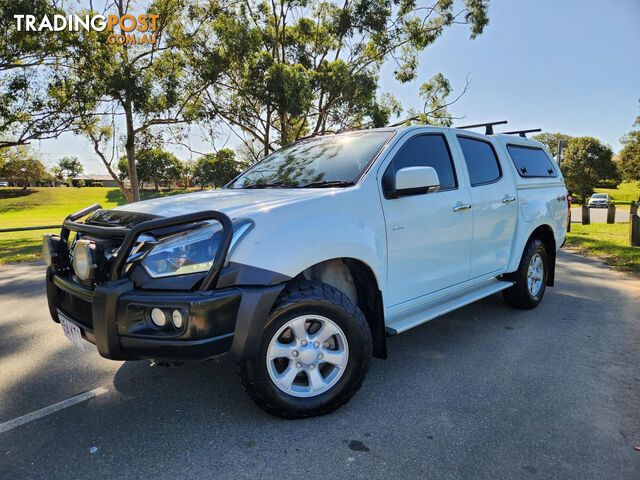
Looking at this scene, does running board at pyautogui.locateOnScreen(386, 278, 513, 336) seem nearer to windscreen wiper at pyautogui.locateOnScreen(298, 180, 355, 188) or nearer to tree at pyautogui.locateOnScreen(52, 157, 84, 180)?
windscreen wiper at pyautogui.locateOnScreen(298, 180, 355, 188)

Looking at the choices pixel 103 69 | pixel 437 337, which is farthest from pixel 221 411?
pixel 103 69

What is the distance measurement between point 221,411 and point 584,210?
18.7 m

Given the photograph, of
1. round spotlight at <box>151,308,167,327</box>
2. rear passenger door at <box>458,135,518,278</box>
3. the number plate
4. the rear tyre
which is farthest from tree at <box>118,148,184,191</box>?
round spotlight at <box>151,308,167,327</box>

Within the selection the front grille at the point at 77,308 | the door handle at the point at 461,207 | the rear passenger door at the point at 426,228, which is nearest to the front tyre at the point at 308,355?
the rear passenger door at the point at 426,228

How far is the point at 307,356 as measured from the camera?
2438mm

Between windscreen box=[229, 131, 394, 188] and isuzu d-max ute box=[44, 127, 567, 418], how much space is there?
0.05 ft

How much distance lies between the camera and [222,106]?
14914 millimetres

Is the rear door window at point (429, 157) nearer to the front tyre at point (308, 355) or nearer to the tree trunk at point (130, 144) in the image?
the front tyre at point (308, 355)

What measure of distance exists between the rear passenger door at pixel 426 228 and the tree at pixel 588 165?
172 feet

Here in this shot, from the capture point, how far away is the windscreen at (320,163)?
308cm

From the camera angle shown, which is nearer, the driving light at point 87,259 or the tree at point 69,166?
the driving light at point 87,259

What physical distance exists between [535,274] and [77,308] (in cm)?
446

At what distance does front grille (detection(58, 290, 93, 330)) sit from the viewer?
2379mm

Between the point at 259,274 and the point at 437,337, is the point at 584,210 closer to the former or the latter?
the point at 437,337
